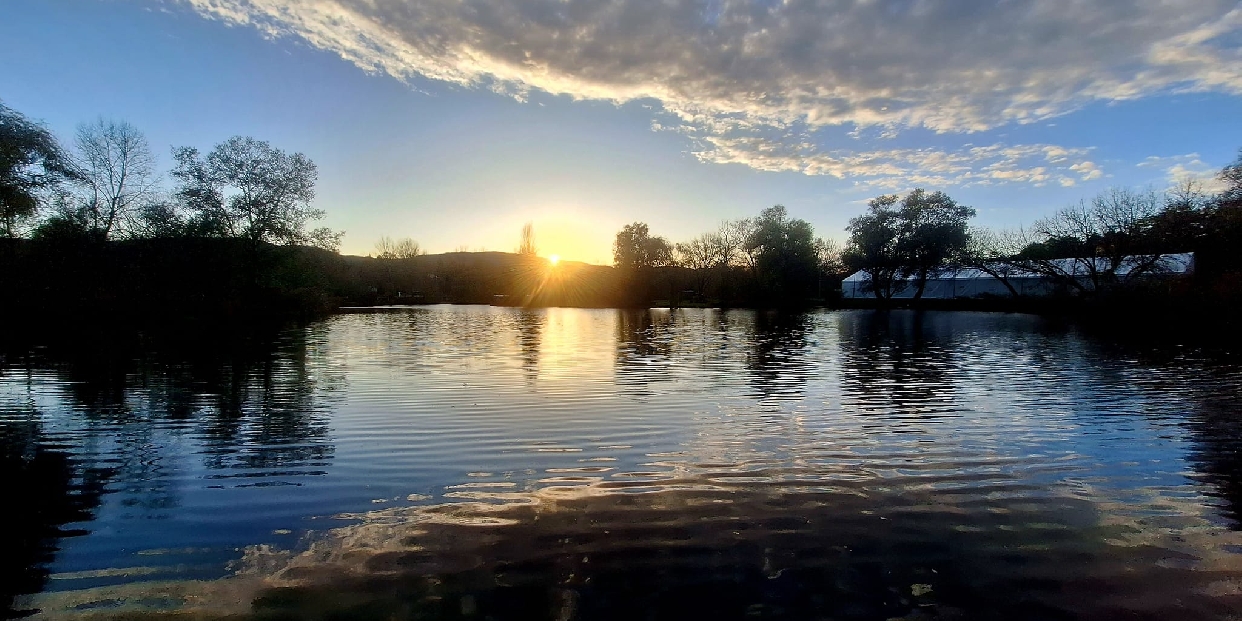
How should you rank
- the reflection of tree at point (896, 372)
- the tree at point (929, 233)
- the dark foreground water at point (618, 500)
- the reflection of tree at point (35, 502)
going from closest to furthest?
the dark foreground water at point (618, 500)
the reflection of tree at point (35, 502)
the reflection of tree at point (896, 372)
the tree at point (929, 233)

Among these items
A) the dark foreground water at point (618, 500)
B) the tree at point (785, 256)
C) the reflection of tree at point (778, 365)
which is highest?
the tree at point (785, 256)

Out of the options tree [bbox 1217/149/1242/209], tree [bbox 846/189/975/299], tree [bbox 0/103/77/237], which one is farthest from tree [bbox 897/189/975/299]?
tree [bbox 0/103/77/237]

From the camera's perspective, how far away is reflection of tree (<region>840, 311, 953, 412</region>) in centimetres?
1081

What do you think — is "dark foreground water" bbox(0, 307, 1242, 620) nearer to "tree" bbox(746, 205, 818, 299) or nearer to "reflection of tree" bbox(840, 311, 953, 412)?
"reflection of tree" bbox(840, 311, 953, 412)

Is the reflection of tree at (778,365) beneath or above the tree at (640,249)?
beneath

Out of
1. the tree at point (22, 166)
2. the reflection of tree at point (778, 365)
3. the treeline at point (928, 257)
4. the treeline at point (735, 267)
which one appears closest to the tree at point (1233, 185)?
the treeline at point (928, 257)

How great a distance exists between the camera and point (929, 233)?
206 feet

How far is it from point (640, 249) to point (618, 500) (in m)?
78.7

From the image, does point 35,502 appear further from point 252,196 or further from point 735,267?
point 735,267

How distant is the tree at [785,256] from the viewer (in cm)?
7362

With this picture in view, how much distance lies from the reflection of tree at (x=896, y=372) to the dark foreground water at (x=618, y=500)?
0.23 meters

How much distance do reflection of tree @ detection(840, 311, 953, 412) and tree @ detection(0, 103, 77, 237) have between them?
1326 inches

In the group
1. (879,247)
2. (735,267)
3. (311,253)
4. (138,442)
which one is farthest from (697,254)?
(138,442)

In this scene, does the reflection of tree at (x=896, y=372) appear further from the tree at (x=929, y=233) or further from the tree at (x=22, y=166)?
the tree at (x=929, y=233)
